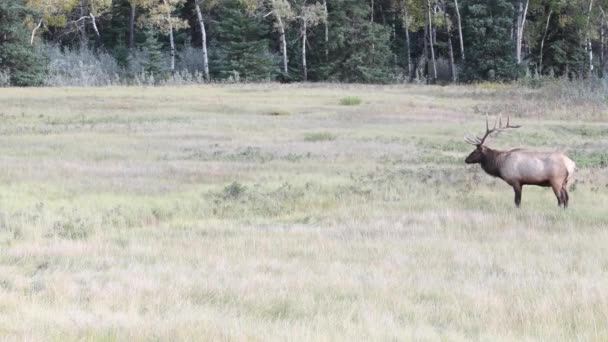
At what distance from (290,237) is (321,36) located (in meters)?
46.8

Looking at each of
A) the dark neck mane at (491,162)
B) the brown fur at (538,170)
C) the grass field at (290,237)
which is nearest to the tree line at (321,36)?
the grass field at (290,237)

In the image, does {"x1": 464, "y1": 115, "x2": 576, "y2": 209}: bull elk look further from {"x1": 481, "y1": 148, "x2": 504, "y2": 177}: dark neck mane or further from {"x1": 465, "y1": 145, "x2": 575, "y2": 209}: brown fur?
{"x1": 481, "y1": 148, "x2": 504, "y2": 177}: dark neck mane

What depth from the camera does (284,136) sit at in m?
23.8

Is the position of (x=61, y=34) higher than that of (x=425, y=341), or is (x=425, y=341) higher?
(x=61, y=34)

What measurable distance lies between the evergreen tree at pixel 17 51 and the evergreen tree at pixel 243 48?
12061 mm

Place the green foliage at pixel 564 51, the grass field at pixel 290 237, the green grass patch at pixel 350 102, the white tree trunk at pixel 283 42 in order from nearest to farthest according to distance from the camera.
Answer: the grass field at pixel 290 237
the green grass patch at pixel 350 102
the white tree trunk at pixel 283 42
the green foliage at pixel 564 51

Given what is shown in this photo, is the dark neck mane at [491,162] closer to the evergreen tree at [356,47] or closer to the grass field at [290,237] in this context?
the grass field at [290,237]

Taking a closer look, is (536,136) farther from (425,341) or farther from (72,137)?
(425,341)

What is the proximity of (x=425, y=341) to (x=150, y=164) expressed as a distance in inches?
489

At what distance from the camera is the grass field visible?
677cm

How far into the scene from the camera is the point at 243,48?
169 feet

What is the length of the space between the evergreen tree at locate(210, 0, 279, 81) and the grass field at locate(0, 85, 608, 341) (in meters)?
25.5

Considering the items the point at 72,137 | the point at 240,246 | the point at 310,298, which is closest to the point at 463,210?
the point at 240,246

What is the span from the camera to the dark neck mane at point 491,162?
46.6ft
